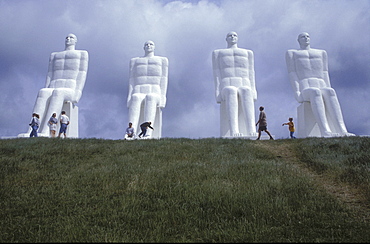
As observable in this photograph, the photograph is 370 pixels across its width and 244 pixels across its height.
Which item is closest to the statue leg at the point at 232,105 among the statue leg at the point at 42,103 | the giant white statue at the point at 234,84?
the giant white statue at the point at 234,84

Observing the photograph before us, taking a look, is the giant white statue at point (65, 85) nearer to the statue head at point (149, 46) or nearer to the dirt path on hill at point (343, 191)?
the statue head at point (149, 46)

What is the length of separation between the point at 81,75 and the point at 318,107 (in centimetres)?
958

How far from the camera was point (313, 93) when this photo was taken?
15281 millimetres

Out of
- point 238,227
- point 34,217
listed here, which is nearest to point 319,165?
point 238,227

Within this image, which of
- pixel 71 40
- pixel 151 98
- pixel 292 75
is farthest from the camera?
pixel 71 40

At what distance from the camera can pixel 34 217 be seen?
5.89 m

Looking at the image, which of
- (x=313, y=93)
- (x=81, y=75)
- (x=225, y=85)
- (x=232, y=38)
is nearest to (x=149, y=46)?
(x=81, y=75)

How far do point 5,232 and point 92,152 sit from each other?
5.06m

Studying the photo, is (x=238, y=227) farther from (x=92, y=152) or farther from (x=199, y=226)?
(x=92, y=152)

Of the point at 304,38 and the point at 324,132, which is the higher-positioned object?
the point at 304,38

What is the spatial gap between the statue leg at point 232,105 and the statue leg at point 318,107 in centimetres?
279

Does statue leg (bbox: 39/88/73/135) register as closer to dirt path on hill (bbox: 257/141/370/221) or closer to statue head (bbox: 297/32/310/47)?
dirt path on hill (bbox: 257/141/370/221)

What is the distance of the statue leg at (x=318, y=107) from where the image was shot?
1480 cm

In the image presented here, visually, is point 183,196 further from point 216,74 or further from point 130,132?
point 216,74
